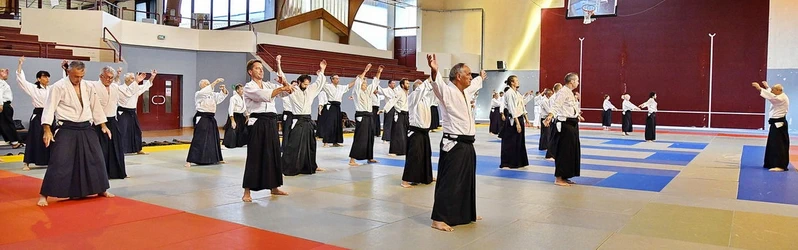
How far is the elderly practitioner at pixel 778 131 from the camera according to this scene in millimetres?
9641

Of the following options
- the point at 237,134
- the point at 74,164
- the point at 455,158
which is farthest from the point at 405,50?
the point at 455,158

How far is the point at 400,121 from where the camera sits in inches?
453

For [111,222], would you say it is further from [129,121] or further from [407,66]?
[407,66]

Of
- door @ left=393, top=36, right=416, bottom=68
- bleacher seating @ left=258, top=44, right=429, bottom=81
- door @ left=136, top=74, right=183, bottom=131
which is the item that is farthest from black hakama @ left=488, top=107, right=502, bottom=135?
door @ left=136, top=74, right=183, bottom=131

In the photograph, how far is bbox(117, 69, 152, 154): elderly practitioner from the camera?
9703mm

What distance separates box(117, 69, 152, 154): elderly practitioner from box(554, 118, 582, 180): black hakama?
21.4ft

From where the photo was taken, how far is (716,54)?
77.4 ft

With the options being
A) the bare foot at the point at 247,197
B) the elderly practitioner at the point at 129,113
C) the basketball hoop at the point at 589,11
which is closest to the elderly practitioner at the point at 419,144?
the bare foot at the point at 247,197

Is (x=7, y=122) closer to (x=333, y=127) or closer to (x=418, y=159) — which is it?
(x=333, y=127)

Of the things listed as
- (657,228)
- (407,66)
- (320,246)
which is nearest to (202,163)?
(320,246)

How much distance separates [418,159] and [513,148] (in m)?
2.75

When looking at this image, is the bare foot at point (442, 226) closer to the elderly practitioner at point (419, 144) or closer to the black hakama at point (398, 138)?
the elderly practitioner at point (419, 144)

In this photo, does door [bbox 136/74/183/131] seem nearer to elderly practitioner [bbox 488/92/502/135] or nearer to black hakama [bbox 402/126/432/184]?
elderly practitioner [bbox 488/92/502/135]

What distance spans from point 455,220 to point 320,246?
Result: 131 centimetres
